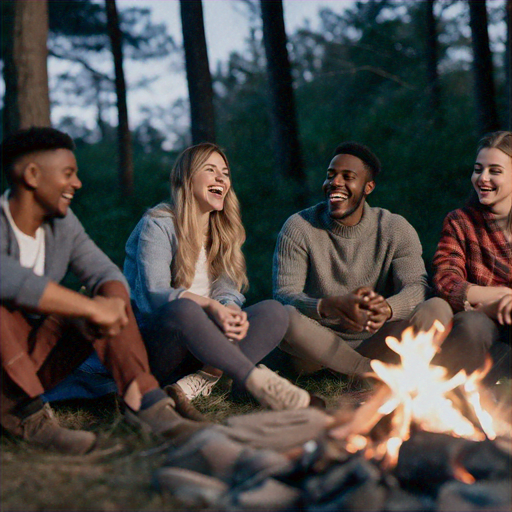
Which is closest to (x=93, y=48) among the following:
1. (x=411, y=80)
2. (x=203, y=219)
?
(x=411, y=80)

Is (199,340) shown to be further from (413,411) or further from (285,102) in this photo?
(285,102)

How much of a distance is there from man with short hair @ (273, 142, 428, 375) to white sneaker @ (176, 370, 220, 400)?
1.65 ft

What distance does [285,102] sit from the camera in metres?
10.5

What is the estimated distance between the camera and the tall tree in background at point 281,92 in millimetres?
10289

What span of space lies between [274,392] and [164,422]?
1.77ft

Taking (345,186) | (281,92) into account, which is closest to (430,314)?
(345,186)

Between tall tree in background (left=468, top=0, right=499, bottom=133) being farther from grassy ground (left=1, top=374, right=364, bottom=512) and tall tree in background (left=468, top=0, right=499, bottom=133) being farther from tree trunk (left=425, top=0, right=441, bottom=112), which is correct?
grassy ground (left=1, top=374, right=364, bottom=512)

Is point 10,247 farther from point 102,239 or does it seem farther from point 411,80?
point 411,80

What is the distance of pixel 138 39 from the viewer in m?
18.8

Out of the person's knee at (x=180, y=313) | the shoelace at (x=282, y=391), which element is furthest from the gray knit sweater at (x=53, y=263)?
the shoelace at (x=282, y=391)

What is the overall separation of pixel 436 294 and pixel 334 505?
2.07 m

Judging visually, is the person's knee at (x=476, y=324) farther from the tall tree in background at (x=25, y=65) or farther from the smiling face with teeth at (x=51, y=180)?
the tall tree in background at (x=25, y=65)

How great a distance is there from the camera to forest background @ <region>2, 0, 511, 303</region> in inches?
378

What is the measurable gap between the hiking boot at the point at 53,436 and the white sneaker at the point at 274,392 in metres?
0.80
